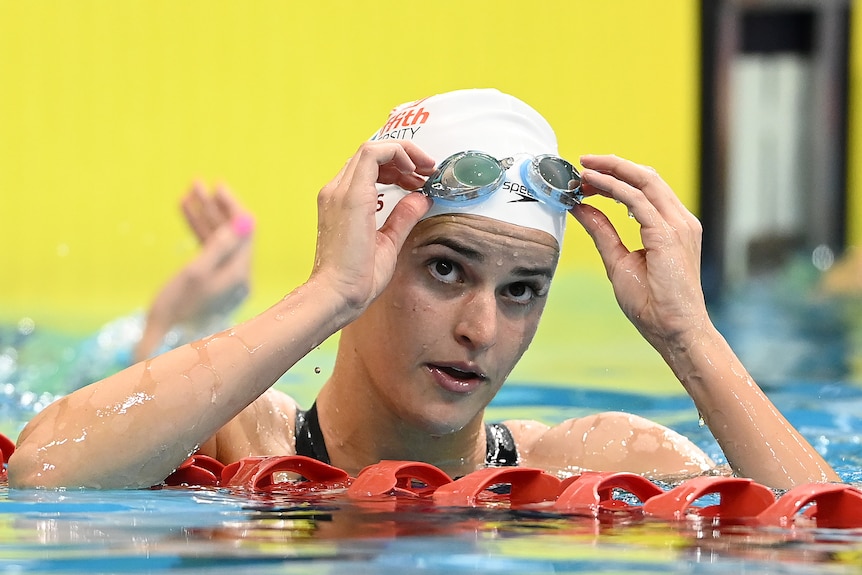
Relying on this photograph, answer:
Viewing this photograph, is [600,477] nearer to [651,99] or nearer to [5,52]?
[5,52]

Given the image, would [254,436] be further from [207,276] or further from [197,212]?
[197,212]

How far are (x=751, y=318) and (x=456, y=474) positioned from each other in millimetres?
6447

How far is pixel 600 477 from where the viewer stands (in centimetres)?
246

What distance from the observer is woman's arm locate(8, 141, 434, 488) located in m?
2.39

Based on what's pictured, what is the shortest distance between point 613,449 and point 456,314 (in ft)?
2.87

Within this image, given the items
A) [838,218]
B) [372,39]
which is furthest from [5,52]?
[838,218]

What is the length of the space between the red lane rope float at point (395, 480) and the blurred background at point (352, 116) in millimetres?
4981

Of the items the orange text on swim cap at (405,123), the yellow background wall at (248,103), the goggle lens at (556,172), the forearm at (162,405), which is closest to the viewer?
the forearm at (162,405)

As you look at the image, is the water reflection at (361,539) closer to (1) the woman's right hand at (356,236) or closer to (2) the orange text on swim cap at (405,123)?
(1) the woman's right hand at (356,236)

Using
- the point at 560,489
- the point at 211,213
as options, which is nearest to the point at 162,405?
the point at 560,489

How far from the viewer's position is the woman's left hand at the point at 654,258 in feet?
8.72

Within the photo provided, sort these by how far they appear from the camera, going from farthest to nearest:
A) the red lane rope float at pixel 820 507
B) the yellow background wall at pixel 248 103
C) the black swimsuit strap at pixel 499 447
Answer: the yellow background wall at pixel 248 103, the black swimsuit strap at pixel 499 447, the red lane rope float at pixel 820 507

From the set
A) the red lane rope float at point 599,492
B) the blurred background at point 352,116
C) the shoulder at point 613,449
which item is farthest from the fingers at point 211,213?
the red lane rope float at point 599,492

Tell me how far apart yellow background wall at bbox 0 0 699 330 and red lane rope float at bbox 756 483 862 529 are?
22.3 ft
